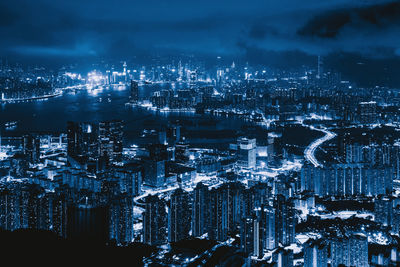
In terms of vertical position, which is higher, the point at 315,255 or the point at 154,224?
the point at 154,224

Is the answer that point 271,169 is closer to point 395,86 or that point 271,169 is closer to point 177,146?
point 177,146

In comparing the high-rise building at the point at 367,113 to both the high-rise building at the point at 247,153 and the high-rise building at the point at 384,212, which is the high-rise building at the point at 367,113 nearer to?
the high-rise building at the point at 247,153

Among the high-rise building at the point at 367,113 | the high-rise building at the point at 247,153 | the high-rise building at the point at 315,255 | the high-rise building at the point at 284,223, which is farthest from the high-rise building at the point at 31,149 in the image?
the high-rise building at the point at 367,113

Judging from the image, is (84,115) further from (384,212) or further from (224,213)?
Answer: (384,212)

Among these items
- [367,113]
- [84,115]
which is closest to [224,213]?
[367,113]

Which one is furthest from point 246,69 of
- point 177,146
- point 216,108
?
point 177,146

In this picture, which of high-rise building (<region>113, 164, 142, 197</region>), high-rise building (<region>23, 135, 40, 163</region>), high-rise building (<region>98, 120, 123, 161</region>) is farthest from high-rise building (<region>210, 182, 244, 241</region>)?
high-rise building (<region>23, 135, 40, 163</region>)
